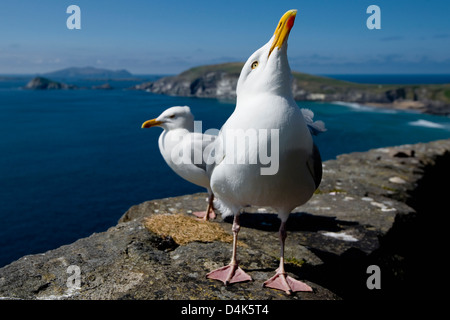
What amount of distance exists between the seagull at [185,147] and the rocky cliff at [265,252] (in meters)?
0.83

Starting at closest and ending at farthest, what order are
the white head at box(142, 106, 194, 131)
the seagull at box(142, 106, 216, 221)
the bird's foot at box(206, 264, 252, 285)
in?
the bird's foot at box(206, 264, 252, 285) → the seagull at box(142, 106, 216, 221) → the white head at box(142, 106, 194, 131)

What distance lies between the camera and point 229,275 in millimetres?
4156

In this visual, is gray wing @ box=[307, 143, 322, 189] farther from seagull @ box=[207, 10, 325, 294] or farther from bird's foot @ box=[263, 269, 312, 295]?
bird's foot @ box=[263, 269, 312, 295]

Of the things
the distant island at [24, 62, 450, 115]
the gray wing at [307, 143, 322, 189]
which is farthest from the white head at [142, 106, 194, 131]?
the distant island at [24, 62, 450, 115]

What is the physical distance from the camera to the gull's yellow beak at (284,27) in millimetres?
3965

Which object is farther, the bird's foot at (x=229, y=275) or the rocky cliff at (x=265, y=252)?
the bird's foot at (x=229, y=275)

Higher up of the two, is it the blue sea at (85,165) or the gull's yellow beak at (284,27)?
the gull's yellow beak at (284,27)

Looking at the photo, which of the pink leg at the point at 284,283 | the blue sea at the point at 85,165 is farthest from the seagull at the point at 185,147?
the blue sea at the point at 85,165

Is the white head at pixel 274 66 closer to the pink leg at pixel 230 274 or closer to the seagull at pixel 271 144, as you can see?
the seagull at pixel 271 144

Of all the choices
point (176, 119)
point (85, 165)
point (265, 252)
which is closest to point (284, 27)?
point (265, 252)

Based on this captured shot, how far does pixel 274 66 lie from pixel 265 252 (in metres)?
2.77

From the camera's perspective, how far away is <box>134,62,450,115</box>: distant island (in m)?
113

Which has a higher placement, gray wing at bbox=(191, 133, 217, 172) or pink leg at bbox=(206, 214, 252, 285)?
gray wing at bbox=(191, 133, 217, 172)
